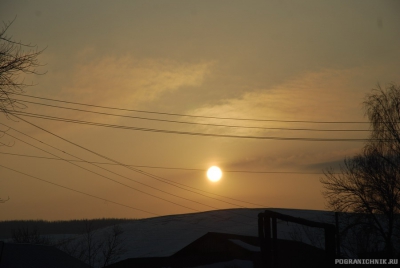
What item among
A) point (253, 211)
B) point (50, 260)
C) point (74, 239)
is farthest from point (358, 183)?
point (74, 239)

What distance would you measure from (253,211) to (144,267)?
74.7ft

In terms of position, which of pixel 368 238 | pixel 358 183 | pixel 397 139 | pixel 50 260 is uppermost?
pixel 397 139

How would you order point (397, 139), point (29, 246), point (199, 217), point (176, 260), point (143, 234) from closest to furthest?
point (29, 246) < point (397, 139) < point (176, 260) < point (143, 234) < point (199, 217)

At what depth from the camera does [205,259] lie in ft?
122

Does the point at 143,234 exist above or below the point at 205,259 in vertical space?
above

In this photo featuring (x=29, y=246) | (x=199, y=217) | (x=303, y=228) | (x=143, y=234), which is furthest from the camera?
(x=199, y=217)

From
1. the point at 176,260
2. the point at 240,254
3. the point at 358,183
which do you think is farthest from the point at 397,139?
the point at 176,260

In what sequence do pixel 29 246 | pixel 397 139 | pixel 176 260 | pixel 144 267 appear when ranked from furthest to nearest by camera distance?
pixel 144 267
pixel 176 260
pixel 397 139
pixel 29 246

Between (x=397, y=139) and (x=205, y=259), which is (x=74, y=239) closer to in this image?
(x=205, y=259)

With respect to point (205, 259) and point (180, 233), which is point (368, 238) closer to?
point (205, 259)

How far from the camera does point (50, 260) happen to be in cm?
2467

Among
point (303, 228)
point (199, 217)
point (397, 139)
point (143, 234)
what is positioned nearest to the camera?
point (397, 139)

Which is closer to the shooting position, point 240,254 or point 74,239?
point 240,254

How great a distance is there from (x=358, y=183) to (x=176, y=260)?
48.2 feet
